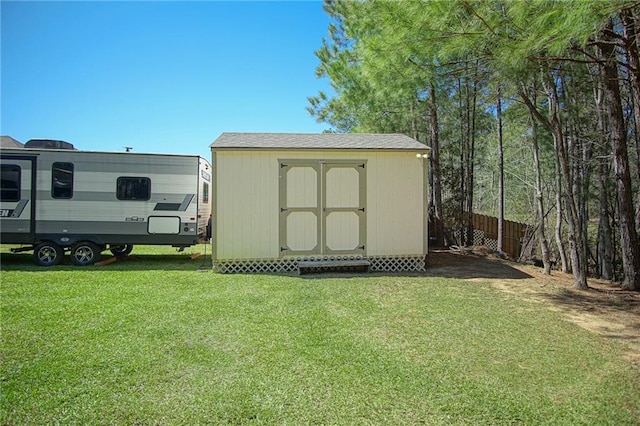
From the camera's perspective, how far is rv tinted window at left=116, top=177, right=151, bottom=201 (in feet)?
26.1

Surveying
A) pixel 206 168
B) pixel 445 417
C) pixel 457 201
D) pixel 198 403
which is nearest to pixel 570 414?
pixel 445 417

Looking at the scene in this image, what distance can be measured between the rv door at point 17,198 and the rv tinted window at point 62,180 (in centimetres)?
42

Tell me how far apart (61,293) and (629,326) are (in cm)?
799

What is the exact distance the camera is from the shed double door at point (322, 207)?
7371mm

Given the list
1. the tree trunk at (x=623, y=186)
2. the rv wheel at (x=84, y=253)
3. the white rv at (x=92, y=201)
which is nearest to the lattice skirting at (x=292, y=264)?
the white rv at (x=92, y=201)

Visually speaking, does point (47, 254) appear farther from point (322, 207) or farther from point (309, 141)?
point (309, 141)

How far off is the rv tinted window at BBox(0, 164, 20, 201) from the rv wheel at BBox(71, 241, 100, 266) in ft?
5.26

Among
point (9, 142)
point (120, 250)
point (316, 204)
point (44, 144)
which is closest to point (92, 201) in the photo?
point (120, 250)

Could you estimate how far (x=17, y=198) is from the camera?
7.65 meters

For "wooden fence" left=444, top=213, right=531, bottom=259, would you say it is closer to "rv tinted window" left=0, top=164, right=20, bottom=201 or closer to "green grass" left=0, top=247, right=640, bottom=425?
"green grass" left=0, top=247, right=640, bottom=425

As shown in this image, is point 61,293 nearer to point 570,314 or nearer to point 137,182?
point 137,182

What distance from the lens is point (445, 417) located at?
2355 millimetres

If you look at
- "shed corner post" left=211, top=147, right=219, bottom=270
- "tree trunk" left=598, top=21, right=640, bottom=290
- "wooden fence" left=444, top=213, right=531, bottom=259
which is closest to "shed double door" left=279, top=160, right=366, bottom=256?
"shed corner post" left=211, top=147, right=219, bottom=270

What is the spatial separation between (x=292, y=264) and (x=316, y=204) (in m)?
1.39
